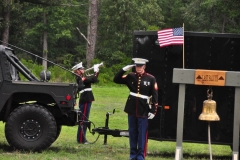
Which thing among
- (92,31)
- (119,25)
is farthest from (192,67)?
(119,25)

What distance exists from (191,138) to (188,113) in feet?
1.63

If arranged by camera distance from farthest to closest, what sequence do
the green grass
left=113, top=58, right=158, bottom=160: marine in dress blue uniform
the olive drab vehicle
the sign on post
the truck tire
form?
the olive drab vehicle → the truck tire → the green grass → left=113, top=58, right=158, bottom=160: marine in dress blue uniform → the sign on post

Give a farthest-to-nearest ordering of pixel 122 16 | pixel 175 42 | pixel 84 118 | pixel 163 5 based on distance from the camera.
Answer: pixel 163 5
pixel 122 16
pixel 84 118
pixel 175 42

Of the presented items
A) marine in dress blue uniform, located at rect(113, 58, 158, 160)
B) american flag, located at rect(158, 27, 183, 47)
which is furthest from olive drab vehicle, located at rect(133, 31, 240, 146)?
marine in dress blue uniform, located at rect(113, 58, 158, 160)

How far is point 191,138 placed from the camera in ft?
41.9

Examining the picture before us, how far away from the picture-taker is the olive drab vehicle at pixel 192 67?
1261cm

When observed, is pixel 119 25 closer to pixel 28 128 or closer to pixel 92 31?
pixel 92 31

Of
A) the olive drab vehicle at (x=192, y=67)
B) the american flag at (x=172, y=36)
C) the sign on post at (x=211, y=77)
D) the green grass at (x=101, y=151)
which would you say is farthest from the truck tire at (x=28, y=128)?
the sign on post at (x=211, y=77)

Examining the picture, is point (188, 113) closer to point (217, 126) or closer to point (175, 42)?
point (217, 126)

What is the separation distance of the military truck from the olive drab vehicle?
168cm

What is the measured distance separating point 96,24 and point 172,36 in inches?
1054

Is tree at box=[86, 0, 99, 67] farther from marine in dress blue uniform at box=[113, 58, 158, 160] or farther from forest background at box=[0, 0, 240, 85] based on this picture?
marine in dress blue uniform at box=[113, 58, 158, 160]

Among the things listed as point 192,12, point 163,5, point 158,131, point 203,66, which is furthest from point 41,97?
point 163,5

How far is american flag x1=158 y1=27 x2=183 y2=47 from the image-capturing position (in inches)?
486
